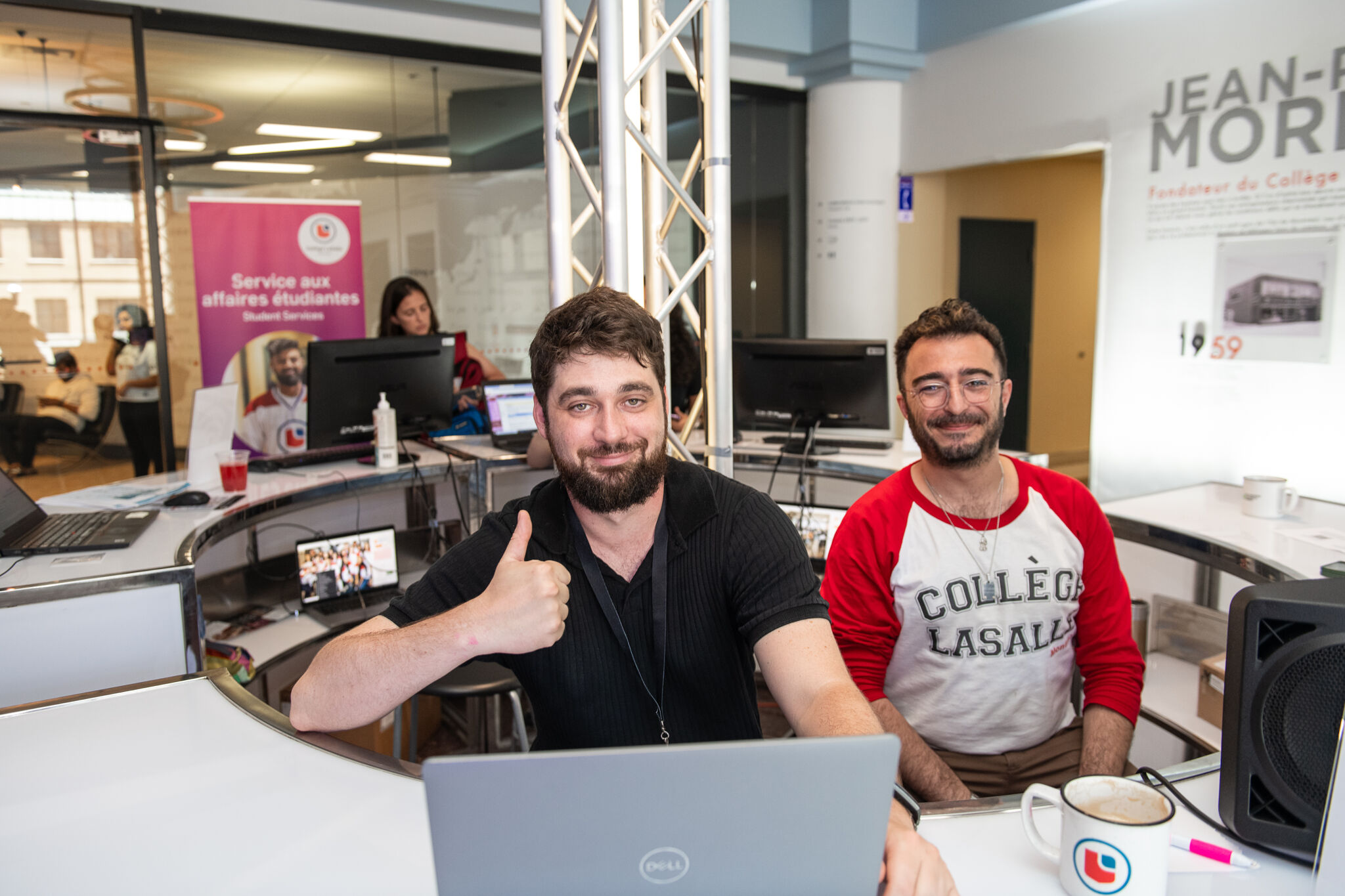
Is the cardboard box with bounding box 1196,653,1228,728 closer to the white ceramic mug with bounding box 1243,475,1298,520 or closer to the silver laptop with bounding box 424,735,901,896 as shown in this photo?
the white ceramic mug with bounding box 1243,475,1298,520

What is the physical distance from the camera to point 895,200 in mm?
5977

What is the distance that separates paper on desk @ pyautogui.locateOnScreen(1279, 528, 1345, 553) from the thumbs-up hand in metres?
2.12

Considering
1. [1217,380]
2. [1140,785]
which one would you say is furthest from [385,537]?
[1217,380]

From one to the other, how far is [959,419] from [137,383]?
3.91m

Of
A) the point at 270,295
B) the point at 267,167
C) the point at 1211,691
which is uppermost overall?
the point at 267,167

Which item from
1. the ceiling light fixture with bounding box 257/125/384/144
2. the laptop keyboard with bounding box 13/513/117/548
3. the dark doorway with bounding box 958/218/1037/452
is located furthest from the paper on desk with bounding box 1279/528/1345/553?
the ceiling light fixture with bounding box 257/125/384/144

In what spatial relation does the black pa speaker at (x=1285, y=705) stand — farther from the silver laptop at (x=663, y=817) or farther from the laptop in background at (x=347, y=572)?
the laptop in background at (x=347, y=572)

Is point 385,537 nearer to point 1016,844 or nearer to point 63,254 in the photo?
point 63,254

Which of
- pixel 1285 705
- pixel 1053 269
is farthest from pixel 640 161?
pixel 1053 269

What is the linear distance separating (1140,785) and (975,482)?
0.90 metres

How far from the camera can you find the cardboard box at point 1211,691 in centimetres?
213

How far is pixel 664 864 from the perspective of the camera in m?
0.76

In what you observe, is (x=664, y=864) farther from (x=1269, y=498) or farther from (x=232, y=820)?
(x=1269, y=498)

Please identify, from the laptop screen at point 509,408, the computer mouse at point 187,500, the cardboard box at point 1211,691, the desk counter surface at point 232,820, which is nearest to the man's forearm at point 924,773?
the desk counter surface at point 232,820
